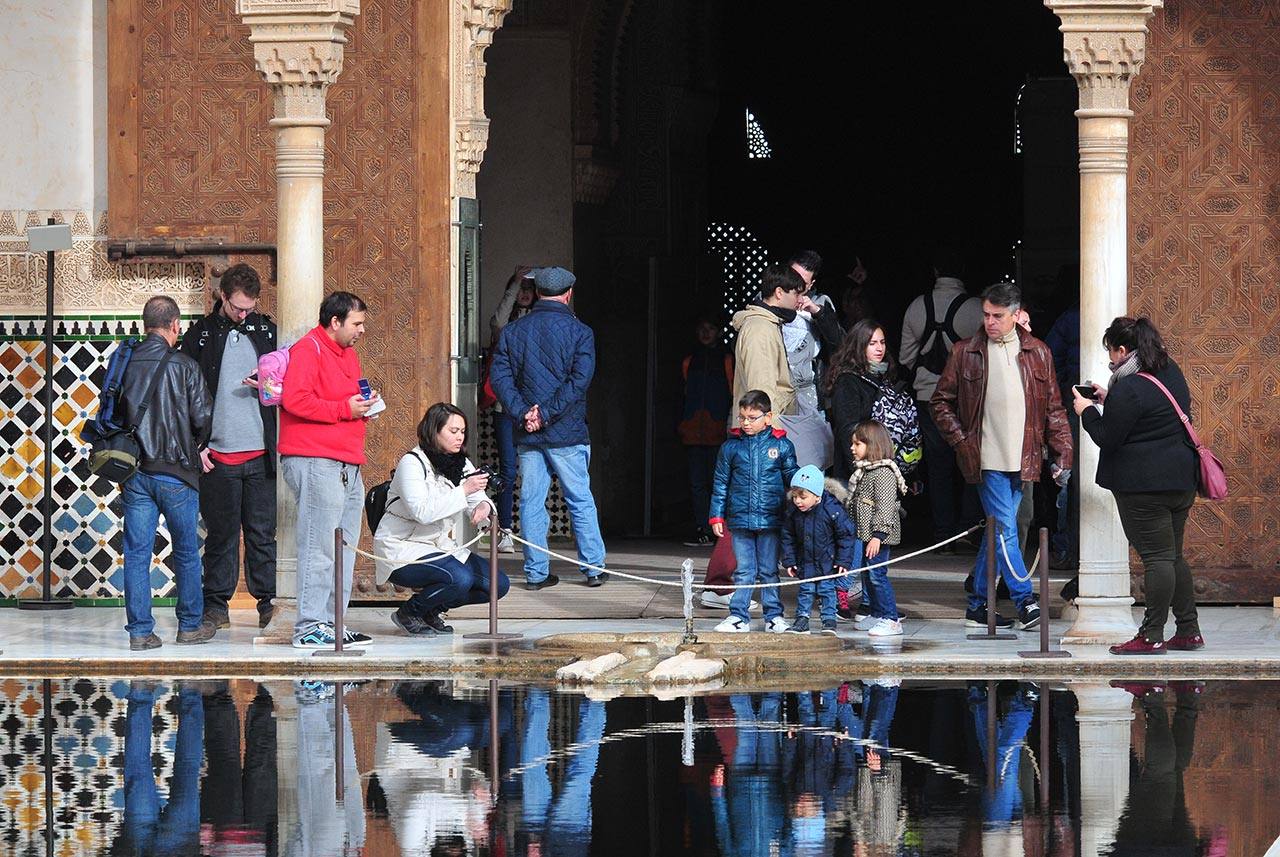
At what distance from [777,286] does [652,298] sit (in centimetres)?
530

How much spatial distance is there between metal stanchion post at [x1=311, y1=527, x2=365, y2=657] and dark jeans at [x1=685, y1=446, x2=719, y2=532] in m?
5.17

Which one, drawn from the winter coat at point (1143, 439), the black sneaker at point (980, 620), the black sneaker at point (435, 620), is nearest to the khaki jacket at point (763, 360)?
the black sneaker at point (980, 620)

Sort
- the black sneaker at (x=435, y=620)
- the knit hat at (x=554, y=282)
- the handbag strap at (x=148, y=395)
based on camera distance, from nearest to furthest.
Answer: the handbag strap at (x=148, y=395)
the black sneaker at (x=435, y=620)
the knit hat at (x=554, y=282)

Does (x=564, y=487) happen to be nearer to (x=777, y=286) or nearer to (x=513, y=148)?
(x=777, y=286)

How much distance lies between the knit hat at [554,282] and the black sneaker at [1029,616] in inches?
118

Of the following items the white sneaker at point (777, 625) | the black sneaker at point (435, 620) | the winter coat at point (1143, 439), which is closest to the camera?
the winter coat at point (1143, 439)

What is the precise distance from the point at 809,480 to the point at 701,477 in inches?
192

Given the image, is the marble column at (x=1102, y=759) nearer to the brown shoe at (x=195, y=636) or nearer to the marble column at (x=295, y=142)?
the marble column at (x=295, y=142)

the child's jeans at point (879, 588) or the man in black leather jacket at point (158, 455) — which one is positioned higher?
the man in black leather jacket at point (158, 455)

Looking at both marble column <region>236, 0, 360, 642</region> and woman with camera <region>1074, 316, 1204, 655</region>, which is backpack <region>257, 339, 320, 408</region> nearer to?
marble column <region>236, 0, 360, 642</region>

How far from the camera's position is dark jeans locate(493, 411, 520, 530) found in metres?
14.9

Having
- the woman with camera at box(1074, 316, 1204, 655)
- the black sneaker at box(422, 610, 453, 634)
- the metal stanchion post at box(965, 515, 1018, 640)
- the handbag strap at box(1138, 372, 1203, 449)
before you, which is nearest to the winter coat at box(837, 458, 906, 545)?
the metal stanchion post at box(965, 515, 1018, 640)

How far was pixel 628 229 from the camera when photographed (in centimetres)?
1769

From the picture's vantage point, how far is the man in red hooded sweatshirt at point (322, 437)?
10.7 meters
